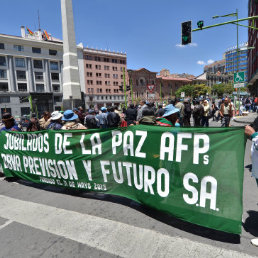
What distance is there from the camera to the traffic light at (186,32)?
32.9 ft

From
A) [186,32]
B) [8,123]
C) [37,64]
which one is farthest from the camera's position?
[37,64]

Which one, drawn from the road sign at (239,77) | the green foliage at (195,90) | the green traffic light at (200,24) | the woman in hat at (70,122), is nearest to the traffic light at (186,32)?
the green traffic light at (200,24)

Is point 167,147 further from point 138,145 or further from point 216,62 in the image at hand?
point 216,62

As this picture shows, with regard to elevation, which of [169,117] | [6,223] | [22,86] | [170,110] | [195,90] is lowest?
[6,223]

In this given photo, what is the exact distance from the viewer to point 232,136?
2.42 meters

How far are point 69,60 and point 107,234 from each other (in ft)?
53.7

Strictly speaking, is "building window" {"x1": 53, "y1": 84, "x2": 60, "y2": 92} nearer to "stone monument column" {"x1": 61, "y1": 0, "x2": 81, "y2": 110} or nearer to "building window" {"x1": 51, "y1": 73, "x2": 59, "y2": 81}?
"building window" {"x1": 51, "y1": 73, "x2": 59, "y2": 81}

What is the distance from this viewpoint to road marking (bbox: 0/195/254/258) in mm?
2281

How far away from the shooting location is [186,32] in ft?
33.4

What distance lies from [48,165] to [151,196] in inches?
90.9

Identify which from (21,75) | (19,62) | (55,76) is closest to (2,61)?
(19,62)

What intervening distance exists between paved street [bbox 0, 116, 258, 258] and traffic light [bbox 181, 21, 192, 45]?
8.61m

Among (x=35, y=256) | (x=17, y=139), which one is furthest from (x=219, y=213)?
(x=17, y=139)

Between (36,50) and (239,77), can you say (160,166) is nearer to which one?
(239,77)
